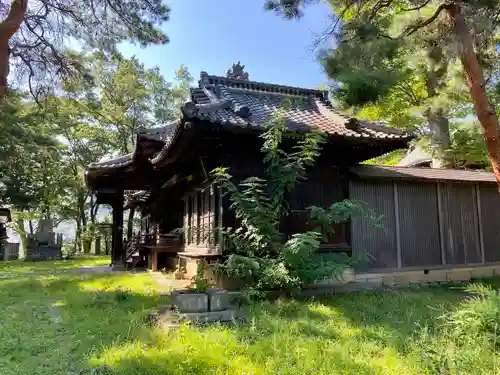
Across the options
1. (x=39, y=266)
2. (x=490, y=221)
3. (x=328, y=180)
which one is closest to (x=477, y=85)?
(x=328, y=180)

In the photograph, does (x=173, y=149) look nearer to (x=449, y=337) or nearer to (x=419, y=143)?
(x=449, y=337)

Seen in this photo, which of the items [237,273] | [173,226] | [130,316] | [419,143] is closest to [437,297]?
[237,273]

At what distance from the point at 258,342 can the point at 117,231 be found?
1116cm

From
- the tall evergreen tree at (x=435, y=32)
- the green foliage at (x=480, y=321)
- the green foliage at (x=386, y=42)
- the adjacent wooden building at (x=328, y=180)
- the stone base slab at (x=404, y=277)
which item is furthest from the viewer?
the stone base slab at (x=404, y=277)

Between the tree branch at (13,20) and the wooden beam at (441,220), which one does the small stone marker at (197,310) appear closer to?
the tree branch at (13,20)

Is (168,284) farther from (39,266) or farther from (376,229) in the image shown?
(39,266)

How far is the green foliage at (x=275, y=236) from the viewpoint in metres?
5.94

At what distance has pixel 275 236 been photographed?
252 inches

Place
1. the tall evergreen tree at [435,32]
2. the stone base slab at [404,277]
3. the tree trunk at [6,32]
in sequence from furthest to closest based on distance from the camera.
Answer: the stone base slab at [404,277] → the tall evergreen tree at [435,32] → the tree trunk at [6,32]

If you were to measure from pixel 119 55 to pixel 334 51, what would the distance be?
5.06 m

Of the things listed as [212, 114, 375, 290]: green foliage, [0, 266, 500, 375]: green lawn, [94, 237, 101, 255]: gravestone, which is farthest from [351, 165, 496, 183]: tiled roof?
[94, 237, 101, 255]: gravestone

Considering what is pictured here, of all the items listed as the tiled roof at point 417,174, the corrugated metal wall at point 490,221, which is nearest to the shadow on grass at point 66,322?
the tiled roof at point 417,174

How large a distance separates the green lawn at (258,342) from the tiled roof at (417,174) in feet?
9.38

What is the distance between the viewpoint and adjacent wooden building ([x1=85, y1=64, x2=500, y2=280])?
715 cm
